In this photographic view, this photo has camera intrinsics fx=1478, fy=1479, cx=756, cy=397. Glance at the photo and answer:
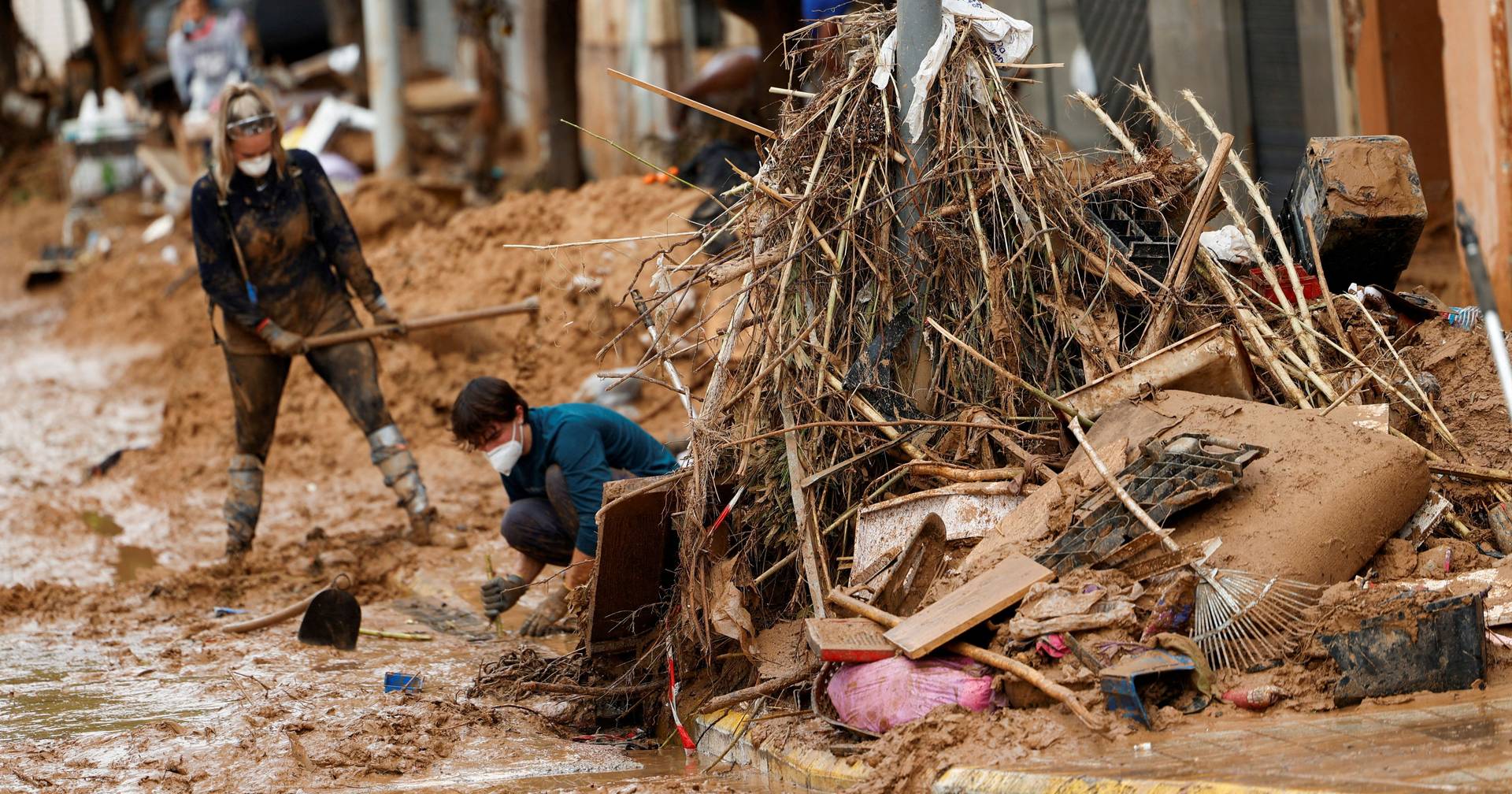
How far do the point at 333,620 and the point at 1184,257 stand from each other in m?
3.36

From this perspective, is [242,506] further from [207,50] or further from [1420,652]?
[207,50]

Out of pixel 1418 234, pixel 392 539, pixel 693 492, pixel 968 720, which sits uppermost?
pixel 1418 234

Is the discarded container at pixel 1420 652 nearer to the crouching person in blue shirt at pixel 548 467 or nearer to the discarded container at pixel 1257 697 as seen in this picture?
the discarded container at pixel 1257 697

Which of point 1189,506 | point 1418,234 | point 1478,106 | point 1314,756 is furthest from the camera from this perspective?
point 1478,106

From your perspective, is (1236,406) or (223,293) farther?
A: (223,293)

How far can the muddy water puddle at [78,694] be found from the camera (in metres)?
4.64

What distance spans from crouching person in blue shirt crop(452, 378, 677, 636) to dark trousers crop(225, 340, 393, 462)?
5.62 feet

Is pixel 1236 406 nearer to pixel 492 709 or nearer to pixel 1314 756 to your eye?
pixel 1314 756

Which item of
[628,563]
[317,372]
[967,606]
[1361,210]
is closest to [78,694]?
[628,563]

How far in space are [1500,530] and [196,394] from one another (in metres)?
8.63

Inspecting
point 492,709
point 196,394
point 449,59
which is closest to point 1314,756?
point 492,709

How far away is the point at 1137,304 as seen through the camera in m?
4.65

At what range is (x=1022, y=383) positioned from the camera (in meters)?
4.20

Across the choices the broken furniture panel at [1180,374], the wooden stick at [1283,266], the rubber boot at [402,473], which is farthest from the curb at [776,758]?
the rubber boot at [402,473]
